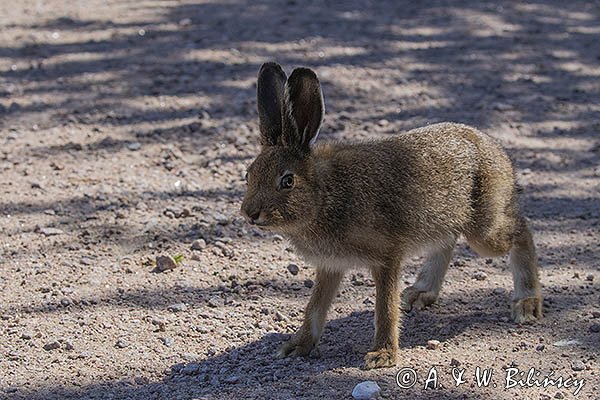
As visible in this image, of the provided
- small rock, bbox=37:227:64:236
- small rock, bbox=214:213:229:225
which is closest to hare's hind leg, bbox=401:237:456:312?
small rock, bbox=214:213:229:225

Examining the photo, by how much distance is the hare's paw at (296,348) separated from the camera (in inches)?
217

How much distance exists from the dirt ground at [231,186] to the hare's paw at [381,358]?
0.06 metres

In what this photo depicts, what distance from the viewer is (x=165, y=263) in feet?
21.4

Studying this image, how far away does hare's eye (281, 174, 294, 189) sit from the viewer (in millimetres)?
5125

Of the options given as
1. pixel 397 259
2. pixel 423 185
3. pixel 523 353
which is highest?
pixel 423 185

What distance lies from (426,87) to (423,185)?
4.33 meters

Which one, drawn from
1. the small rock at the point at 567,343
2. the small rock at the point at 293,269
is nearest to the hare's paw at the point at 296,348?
the small rock at the point at 293,269

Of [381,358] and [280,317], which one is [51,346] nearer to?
[280,317]

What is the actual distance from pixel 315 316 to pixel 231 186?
8.03ft

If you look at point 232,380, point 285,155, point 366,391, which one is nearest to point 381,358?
point 366,391

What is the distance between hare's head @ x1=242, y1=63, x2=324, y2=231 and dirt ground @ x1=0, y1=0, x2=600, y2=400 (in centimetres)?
90

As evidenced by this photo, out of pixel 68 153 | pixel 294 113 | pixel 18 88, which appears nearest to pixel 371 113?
pixel 68 153

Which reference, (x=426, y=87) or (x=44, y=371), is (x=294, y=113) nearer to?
(x=44, y=371)

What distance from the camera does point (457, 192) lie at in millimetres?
5629
